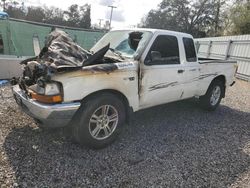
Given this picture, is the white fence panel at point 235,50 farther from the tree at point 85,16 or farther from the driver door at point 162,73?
the tree at point 85,16

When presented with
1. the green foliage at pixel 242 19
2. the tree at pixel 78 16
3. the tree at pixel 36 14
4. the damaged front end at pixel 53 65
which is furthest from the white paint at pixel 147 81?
the tree at pixel 78 16

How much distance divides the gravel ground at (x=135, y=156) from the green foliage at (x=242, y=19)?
64.8 feet

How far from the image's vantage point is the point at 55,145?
3848mm

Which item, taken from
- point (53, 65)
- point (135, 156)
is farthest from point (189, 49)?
point (53, 65)

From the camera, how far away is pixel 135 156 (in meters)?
3.78

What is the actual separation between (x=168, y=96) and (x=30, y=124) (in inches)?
105

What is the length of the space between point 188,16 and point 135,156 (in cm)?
4937

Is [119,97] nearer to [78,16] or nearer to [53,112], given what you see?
[53,112]

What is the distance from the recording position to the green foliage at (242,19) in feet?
72.0

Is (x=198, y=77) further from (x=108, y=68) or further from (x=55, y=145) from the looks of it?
(x=55, y=145)

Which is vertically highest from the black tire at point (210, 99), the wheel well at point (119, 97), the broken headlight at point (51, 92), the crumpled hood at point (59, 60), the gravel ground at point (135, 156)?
the crumpled hood at point (59, 60)

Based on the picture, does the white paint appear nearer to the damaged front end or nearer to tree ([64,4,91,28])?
the damaged front end

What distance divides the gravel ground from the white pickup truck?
0.41 metres

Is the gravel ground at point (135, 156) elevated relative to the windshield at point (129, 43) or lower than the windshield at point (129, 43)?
lower
